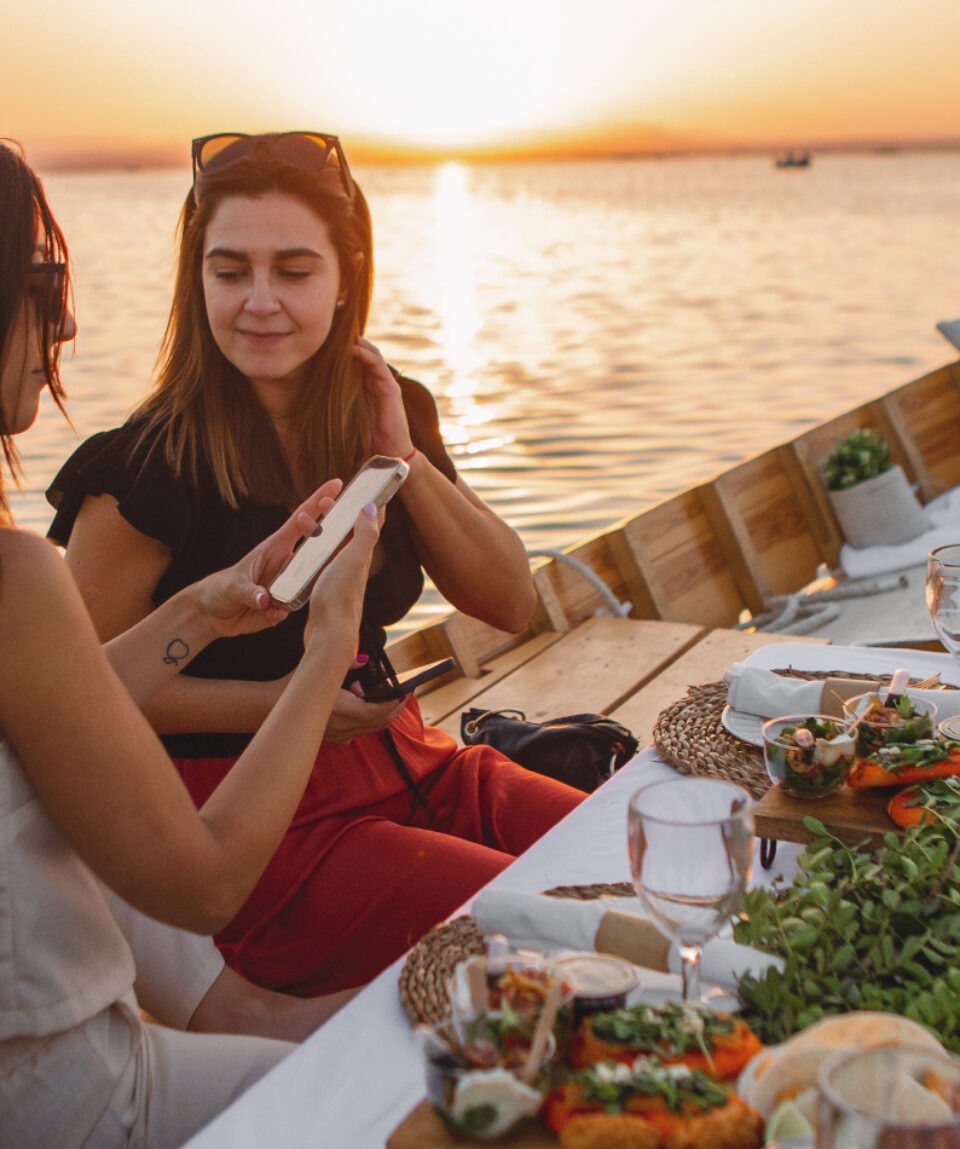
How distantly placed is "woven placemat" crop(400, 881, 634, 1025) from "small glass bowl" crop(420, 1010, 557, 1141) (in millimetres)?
251

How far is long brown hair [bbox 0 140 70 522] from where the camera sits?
1409 mm

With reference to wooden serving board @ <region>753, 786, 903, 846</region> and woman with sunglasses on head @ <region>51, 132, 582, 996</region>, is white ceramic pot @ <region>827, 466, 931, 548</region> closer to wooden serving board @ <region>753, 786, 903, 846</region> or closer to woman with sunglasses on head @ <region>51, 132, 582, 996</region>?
woman with sunglasses on head @ <region>51, 132, 582, 996</region>

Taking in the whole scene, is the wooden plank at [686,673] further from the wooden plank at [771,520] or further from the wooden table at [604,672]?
the wooden plank at [771,520]

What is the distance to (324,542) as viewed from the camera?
194 cm

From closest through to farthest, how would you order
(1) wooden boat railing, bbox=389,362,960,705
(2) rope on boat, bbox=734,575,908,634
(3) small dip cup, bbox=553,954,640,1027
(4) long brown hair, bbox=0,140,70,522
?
1. (3) small dip cup, bbox=553,954,640,1027
2. (4) long brown hair, bbox=0,140,70,522
3. (1) wooden boat railing, bbox=389,362,960,705
4. (2) rope on boat, bbox=734,575,908,634

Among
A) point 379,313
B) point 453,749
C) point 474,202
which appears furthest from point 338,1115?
point 474,202

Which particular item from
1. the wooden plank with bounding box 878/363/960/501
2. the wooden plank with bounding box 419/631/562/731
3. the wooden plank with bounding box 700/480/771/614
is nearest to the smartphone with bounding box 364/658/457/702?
the wooden plank with bounding box 419/631/562/731

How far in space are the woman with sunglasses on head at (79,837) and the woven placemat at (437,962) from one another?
9.6 inches

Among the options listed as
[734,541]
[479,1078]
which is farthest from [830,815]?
[734,541]

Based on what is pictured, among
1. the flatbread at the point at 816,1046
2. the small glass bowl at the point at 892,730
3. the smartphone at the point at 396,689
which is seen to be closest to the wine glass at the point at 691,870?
the flatbread at the point at 816,1046

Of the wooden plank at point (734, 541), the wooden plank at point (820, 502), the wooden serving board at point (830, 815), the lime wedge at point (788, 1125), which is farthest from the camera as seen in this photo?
the wooden plank at point (820, 502)

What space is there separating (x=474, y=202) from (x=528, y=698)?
6899 centimetres

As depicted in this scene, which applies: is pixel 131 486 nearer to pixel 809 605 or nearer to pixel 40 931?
pixel 40 931

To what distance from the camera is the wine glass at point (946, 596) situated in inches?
71.5
